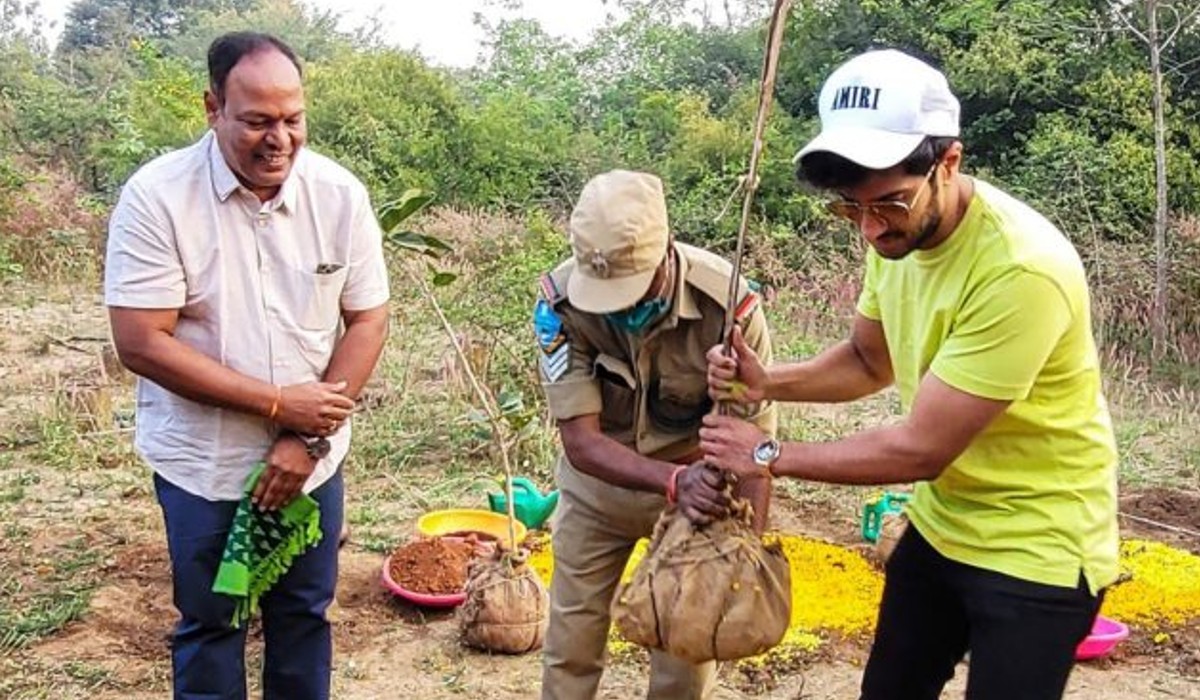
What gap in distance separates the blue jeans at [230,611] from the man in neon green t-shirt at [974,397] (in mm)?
1011

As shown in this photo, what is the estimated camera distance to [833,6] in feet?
43.5

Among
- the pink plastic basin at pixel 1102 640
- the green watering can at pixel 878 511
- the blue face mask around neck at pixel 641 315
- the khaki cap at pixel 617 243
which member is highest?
the khaki cap at pixel 617 243

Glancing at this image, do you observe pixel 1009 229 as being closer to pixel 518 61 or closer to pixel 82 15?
pixel 518 61

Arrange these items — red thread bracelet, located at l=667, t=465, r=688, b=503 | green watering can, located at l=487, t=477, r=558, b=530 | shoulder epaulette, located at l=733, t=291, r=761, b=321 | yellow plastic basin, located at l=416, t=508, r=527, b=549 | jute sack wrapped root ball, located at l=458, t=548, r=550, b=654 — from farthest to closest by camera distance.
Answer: green watering can, located at l=487, t=477, r=558, b=530 < yellow plastic basin, located at l=416, t=508, r=527, b=549 < jute sack wrapped root ball, located at l=458, t=548, r=550, b=654 < shoulder epaulette, located at l=733, t=291, r=761, b=321 < red thread bracelet, located at l=667, t=465, r=688, b=503

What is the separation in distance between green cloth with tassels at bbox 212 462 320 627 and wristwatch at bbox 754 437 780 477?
101cm

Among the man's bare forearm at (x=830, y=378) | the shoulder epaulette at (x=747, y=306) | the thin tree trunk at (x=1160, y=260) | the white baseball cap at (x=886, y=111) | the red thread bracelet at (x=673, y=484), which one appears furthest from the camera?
the thin tree trunk at (x=1160, y=260)

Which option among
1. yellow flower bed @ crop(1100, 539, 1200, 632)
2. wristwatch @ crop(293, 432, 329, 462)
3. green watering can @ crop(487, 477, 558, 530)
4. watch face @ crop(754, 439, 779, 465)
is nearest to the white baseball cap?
watch face @ crop(754, 439, 779, 465)

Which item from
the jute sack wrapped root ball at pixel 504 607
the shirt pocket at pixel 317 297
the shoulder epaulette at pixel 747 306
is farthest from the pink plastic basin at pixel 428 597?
the shoulder epaulette at pixel 747 306

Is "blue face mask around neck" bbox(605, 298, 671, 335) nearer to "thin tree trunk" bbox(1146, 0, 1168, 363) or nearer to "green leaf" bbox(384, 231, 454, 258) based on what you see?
"green leaf" bbox(384, 231, 454, 258)

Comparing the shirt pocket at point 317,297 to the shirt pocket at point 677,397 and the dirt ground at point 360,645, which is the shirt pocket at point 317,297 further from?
the dirt ground at point 360,645

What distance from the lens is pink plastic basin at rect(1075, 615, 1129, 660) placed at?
390 cm

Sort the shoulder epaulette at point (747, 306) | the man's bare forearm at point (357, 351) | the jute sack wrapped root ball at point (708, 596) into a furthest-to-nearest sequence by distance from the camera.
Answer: the man's bare forearm at point (357, 351) → the shoulder epaulette at point (747, 306) → the jute sack wrapped root ball at point (708, 596)

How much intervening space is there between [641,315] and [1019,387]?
861 mm

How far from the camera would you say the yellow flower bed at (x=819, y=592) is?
13.0ft
